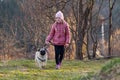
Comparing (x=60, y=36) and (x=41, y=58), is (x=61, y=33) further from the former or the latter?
(x=41, y=58)

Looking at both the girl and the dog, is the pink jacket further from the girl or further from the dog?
the dog

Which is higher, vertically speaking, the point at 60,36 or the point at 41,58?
the point at 60,36

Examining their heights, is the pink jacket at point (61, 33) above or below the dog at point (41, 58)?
above

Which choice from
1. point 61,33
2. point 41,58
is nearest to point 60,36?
point 61,33

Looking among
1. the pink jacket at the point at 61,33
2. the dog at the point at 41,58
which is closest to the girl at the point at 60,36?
the pink jacket at the point at 61,33

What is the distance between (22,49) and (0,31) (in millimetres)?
5860

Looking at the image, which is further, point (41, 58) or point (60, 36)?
point (41, 58)

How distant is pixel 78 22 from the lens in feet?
80.4

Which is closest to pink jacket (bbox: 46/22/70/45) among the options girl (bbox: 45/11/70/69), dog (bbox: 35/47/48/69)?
girl (bbox: 45/11/70/69)

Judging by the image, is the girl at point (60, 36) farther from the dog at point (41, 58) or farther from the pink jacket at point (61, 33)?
the dog at point (41, 58)

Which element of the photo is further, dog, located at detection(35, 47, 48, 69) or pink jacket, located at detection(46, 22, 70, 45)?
dog, located at detection(35, 47, 48, 69)

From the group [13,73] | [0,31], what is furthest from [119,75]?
[0,31]

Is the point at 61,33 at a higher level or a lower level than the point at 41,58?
higher

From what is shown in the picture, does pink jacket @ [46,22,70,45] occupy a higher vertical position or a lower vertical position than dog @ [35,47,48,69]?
higher
